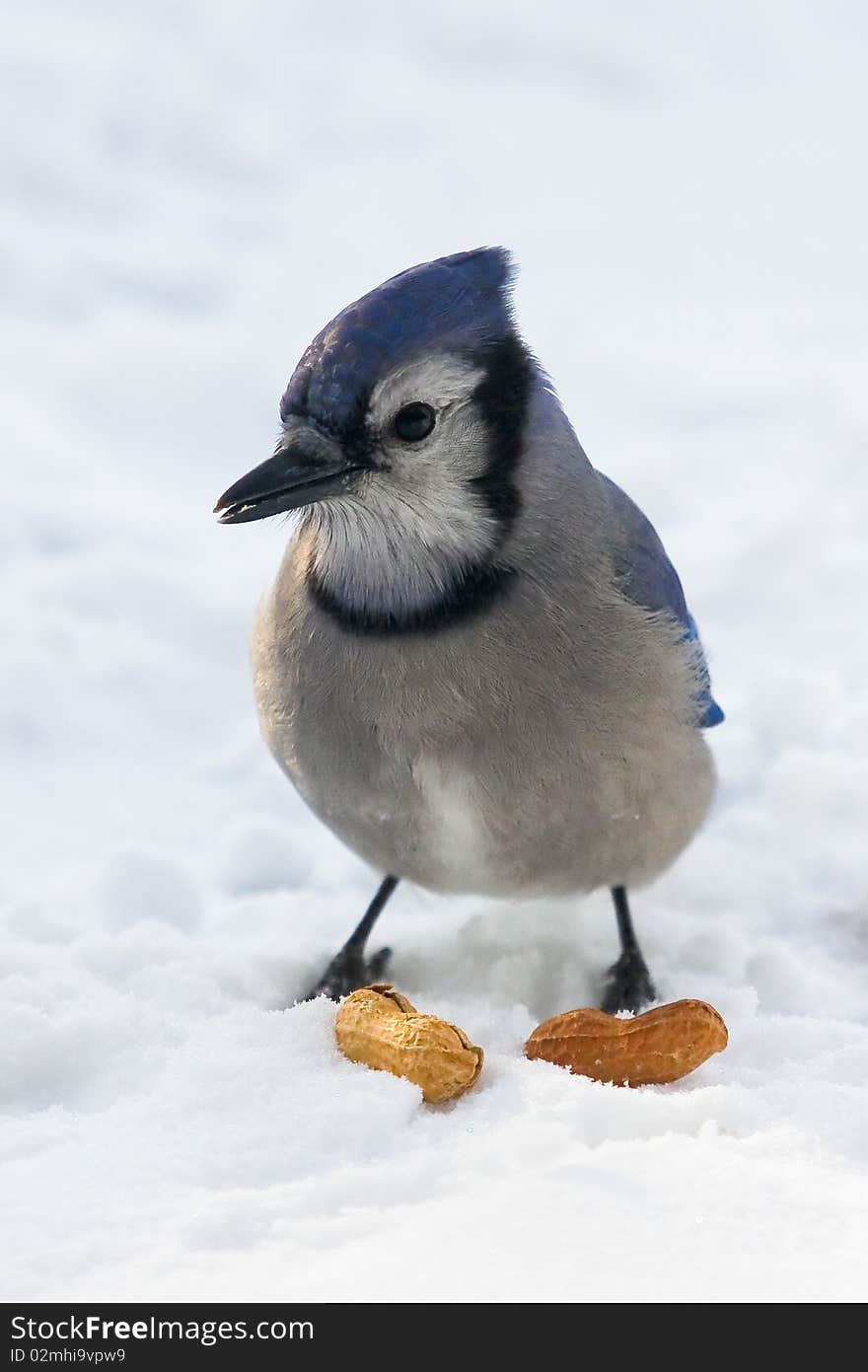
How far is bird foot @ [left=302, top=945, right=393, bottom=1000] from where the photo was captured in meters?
2.35

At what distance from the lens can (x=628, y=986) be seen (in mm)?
2352

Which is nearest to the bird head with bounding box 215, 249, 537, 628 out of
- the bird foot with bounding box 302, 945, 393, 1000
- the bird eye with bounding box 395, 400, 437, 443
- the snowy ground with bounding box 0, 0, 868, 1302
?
the bird eye with bounding box 395, 400, 437, 443

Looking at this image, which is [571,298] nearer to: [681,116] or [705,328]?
[705,328]

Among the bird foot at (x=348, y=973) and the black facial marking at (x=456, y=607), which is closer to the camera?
the black facial marking at (x=456, y=607)

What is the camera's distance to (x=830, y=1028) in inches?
79.5

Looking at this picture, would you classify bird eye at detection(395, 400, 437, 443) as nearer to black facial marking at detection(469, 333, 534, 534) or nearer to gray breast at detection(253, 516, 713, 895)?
black facial marking at detection(469, 333, 534, 534)

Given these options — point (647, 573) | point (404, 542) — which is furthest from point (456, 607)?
point (647, 573)

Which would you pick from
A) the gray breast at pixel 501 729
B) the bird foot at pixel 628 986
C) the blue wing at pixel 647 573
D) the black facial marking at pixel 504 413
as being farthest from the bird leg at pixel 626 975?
the black facial marking at pixel 504 413

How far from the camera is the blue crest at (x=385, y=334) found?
1869mm

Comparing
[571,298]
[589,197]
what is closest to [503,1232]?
[571,298]

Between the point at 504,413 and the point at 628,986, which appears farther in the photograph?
the point at 628,986

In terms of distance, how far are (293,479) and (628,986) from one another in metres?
1.00

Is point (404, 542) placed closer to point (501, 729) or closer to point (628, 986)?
point (501, 729)

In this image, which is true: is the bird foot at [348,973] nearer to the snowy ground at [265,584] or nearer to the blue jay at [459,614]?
the snowy ground at [265,584]
